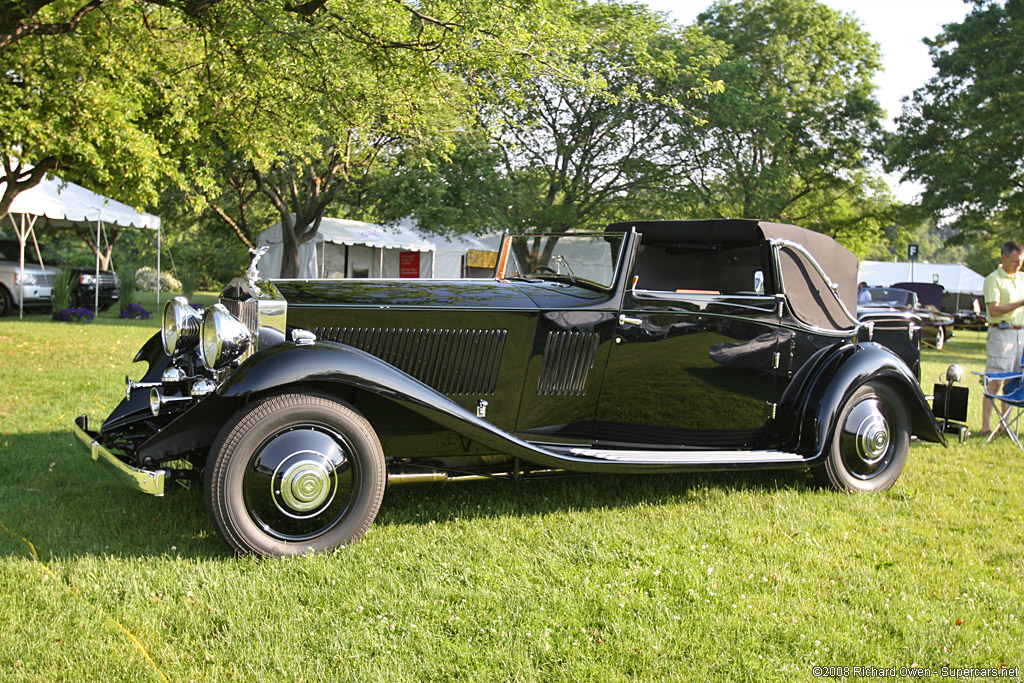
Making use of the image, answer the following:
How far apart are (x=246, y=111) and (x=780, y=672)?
10.6 m

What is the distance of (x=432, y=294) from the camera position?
14.6 ft

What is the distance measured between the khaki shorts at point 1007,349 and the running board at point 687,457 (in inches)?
142

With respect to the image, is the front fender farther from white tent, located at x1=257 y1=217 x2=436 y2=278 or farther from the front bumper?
white tent, located at x1=257 y1=217 x2=436 y2=278

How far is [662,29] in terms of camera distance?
20.3 m

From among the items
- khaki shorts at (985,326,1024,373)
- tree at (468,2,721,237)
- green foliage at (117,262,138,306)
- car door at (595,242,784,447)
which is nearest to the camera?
car door at (595,242,784,447)

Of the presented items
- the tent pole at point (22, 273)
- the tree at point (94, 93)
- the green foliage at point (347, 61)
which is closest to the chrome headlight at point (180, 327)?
the green foliage at point (347, 61)

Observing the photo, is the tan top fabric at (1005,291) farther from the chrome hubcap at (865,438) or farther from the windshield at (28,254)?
the windshield at (28,254)

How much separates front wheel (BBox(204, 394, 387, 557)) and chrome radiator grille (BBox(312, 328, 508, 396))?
587 mm

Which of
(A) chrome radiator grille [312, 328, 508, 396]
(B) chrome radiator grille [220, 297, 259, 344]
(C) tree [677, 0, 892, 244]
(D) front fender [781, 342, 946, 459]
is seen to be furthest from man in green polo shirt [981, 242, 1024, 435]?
(C) tree [677, 0, 892, 244]

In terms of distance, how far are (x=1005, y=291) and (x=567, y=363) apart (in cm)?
488

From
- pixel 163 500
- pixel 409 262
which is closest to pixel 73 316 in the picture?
pixel 409 262

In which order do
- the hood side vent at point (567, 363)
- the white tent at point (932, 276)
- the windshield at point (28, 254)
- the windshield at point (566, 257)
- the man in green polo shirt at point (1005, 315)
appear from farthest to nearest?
the white tent at point (932, 276)
the windshield at point (28, 254)
the man in green polo shirt at point (1005, 315)
the windshield at point (566, 257)
the hood side vent at point (567, 363)

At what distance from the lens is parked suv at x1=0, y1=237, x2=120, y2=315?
16906 mm

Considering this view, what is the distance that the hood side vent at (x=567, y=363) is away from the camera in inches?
172
